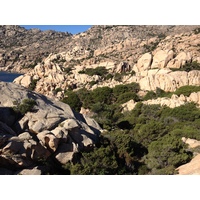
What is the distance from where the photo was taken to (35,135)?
43.6ft

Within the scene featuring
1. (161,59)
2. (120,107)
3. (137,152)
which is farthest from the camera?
(161,59)

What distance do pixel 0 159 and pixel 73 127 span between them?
13.7 ft

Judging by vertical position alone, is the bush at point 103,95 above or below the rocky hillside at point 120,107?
below

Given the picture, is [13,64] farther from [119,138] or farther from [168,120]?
[119,138]

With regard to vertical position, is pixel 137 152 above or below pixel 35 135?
below

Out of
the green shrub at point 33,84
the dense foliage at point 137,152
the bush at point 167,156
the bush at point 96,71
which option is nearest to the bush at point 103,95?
the green shrub at point 33,84

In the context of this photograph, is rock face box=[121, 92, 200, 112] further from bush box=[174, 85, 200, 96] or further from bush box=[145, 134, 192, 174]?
bush box=[145, 134, 192, 174]

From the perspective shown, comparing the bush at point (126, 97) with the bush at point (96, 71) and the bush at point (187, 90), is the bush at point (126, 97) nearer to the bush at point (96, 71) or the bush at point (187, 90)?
the bush at point (187, 90)

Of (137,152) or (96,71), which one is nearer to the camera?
(137,152)

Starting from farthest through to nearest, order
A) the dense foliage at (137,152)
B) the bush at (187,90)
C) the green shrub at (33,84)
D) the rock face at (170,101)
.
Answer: the green shrub at (33,84)
the bush at (187,90)
the rock face at (170,101)
the dense foliage at (137,152)

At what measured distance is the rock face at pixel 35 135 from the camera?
37.7 ft

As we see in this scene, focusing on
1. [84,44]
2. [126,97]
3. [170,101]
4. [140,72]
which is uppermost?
[84,44]

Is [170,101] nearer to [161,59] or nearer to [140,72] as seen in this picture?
[140,72]

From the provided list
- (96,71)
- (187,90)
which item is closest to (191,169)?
(187,90)
